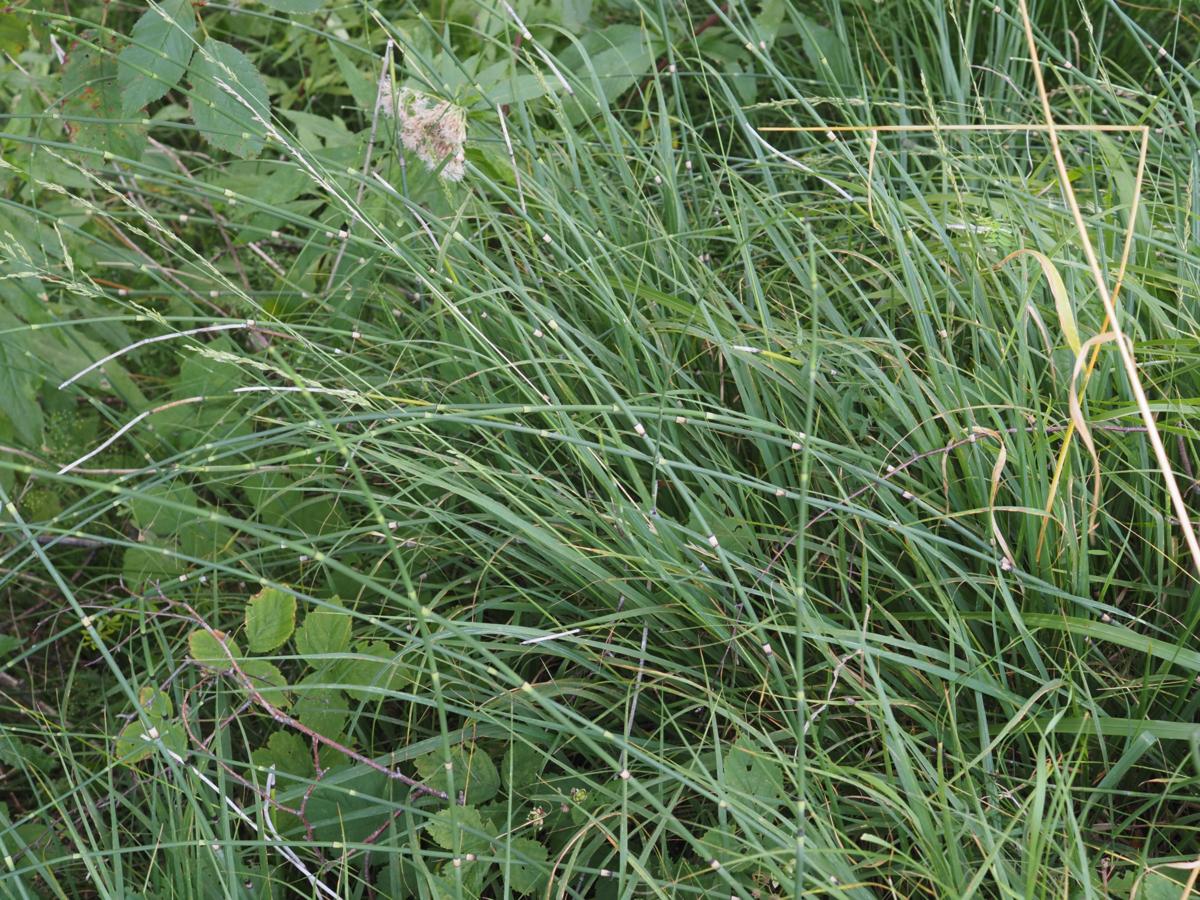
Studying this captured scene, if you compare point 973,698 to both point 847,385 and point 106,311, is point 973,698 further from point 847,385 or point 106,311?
point 106,311

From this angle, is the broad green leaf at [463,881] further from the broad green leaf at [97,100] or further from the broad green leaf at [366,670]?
the broad green leaf at [97,100]

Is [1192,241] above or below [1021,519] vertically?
above

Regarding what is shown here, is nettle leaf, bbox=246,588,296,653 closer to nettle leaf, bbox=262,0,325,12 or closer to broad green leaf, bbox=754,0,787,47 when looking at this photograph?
nettle leaf, bbox=262,0,325,12

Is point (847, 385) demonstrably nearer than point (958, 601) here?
No

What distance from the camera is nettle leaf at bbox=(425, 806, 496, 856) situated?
1150 mm

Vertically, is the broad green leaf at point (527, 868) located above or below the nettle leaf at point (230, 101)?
below

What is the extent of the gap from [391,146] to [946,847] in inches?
50.3

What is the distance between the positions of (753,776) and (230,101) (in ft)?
3.49

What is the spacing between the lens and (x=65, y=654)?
1.86 meters

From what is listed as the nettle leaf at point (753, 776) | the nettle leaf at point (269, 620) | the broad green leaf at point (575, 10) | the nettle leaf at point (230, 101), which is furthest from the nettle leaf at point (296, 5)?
the nettle leaf at point (753, 776)

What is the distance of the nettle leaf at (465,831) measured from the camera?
115 cm

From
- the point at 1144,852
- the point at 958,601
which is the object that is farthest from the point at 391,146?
the point at 1144,852

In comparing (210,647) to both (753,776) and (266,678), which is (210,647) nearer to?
(266,678)

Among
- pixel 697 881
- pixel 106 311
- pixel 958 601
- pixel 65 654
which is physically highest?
pixel 106 311
